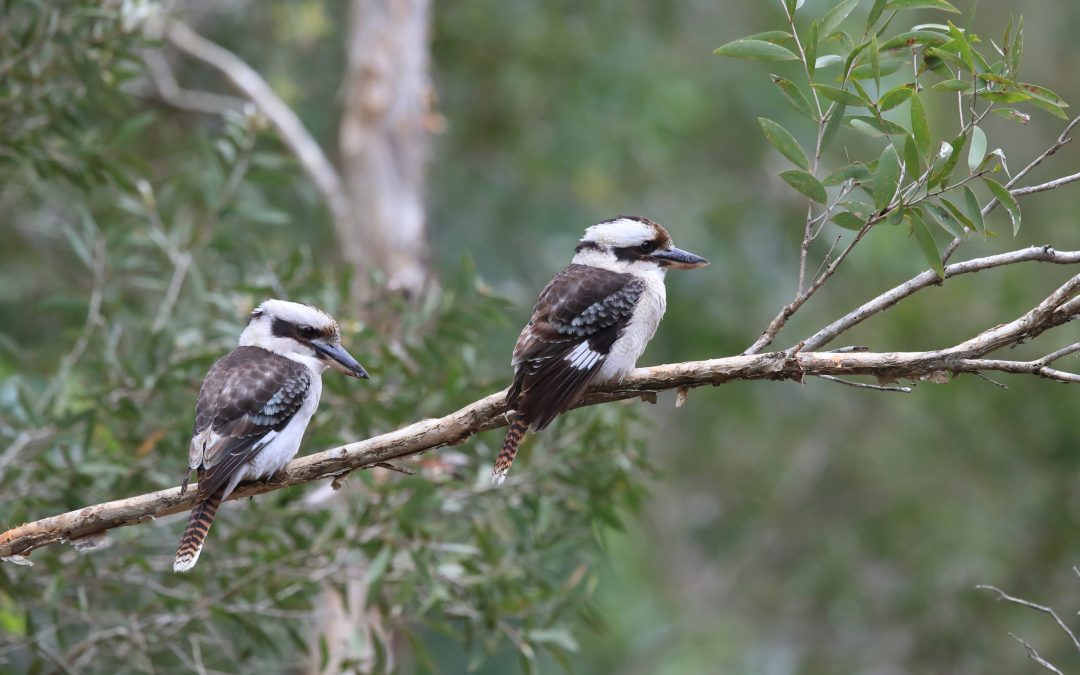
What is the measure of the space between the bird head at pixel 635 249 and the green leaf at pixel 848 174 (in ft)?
3.82

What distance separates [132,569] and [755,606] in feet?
24.0

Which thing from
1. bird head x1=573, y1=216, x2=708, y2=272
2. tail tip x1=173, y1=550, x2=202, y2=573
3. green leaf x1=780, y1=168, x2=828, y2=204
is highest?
green leaf x1=780, y1=168, x2=828, y2=204

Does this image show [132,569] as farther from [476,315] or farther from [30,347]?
[30,347]

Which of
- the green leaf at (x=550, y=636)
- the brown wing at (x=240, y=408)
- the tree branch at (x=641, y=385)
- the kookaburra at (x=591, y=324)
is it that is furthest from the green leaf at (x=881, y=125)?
the green leaf at (x=550, y=636)

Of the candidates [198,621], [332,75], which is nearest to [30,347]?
[198,621]

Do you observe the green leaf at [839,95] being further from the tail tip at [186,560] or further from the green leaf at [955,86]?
the tail tip at [186,560]

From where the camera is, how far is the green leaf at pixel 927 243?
2.69 metres

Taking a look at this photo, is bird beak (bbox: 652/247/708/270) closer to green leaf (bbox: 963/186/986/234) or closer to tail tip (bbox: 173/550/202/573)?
green leaf (bbox: 963/186/986/234)

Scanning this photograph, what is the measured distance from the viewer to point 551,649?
4.50 m

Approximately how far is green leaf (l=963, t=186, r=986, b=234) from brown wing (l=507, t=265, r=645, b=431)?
117cm

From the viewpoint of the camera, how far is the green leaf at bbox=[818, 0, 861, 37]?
278 cm

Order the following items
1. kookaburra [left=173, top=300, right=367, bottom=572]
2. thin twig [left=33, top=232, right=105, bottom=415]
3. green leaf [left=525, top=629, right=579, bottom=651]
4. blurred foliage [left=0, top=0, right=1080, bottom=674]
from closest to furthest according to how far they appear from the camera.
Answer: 1. kookaburra [left=173, top=300, right=367, bottom=572]
2. green leaf [left=525, top=629, right=579, bottom=651]
3. blurred foliage [left=0, top=0, right=1080, bottom=674]
4. thin twig [left=33, top=232, right=105, bottom=415]

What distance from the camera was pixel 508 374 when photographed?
5.92 metres

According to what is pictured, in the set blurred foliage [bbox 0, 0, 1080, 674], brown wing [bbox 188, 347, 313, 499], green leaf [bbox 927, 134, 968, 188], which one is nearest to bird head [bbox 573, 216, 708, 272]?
blurred foliage [bbox 0, 0, 1080, 674]
